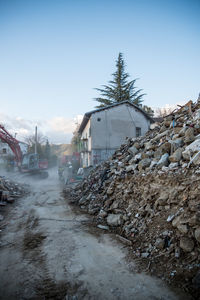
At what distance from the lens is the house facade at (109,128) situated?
17484mm

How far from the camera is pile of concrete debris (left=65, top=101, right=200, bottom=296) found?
115 inches

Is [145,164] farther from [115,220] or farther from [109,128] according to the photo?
[109,128]

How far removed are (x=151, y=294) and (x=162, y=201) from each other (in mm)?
2008

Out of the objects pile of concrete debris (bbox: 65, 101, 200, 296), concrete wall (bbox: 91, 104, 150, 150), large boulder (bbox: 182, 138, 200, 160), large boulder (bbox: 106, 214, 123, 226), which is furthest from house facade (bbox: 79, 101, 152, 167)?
large boulder (bbox: 182, 138, 200, 160)

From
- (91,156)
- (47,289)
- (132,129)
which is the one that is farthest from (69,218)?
(132,129)

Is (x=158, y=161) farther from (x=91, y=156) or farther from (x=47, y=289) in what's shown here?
(x=91, y=156)

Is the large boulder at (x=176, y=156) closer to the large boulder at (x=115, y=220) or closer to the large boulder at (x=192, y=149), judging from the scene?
the large boulder at (x=192, y=149)

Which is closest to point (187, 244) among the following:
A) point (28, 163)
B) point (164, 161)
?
point (164, 161)

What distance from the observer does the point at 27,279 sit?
2795 millimetres

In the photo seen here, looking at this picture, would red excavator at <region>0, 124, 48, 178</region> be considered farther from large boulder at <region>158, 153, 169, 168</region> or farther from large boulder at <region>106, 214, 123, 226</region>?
large boulder at <region>158, 153, 169, 168</region>

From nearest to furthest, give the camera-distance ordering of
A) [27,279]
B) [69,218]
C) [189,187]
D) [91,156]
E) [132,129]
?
[27,279] → [189,187] → [69,218] → [91,156] → [132,129]

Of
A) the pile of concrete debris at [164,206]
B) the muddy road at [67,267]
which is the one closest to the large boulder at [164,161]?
the pile of concrete debris at [164,206]

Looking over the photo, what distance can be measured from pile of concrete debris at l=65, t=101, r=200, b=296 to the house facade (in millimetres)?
10688

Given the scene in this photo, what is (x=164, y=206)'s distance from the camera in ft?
13.1
